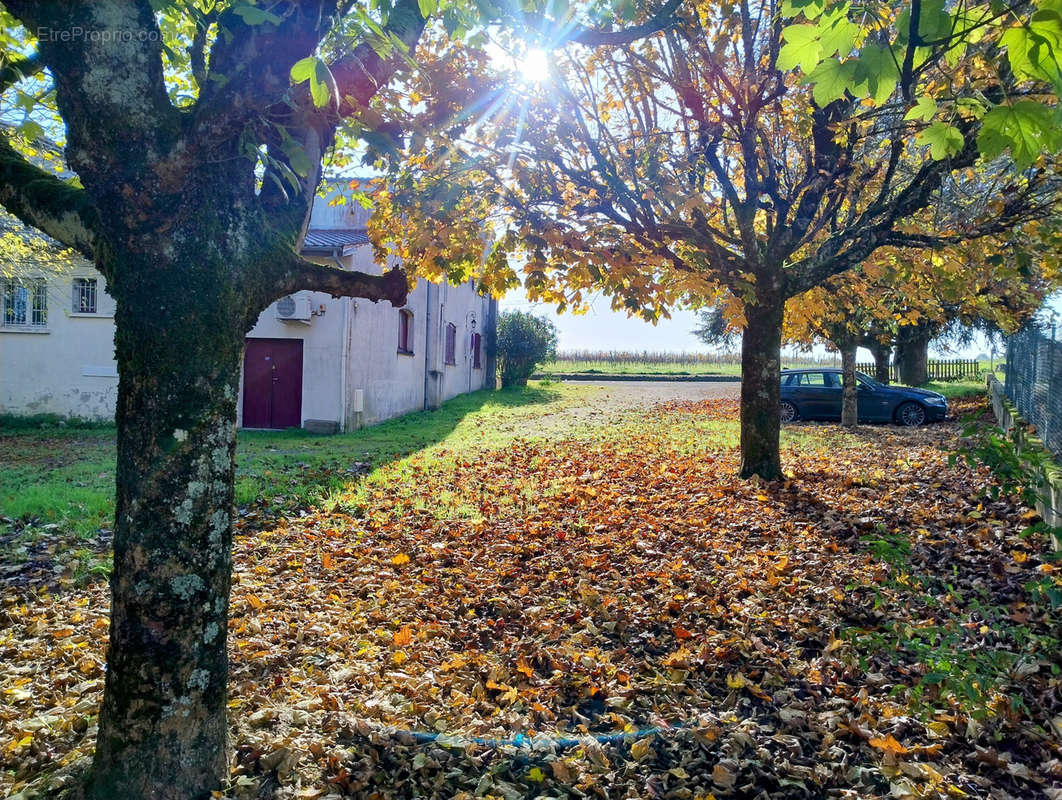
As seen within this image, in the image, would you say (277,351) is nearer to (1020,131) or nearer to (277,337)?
(277,337)

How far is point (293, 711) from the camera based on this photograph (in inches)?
128

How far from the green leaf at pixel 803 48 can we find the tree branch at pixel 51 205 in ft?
8.74

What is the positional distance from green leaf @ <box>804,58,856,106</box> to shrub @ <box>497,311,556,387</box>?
27.2 m

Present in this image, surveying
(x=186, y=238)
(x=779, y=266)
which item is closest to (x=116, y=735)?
(x=186, y=238)

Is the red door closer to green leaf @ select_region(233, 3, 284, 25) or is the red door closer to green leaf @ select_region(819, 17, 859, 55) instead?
green leaf @ select_region(233, 3, 284, 25)

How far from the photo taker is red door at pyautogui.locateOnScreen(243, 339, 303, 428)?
14703 mm

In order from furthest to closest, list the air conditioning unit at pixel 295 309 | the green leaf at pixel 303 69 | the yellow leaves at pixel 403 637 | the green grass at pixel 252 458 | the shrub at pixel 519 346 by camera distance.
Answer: the shrub at pixel 519 346
the air conditioning unit at pixel 295 309
the green grass at pixel 252 458
the yellow leaves at pixel 403 637
the green leaf at pixel 303 69

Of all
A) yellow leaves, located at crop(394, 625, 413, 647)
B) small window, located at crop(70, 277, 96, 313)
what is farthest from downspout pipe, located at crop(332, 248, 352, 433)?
yellow leaves, located at crop(394, 625, 413, 647)

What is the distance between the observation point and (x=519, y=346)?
1159 inches

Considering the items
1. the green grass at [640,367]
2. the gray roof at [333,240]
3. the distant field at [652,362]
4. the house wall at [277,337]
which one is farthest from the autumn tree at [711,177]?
the distant field at [652,362]

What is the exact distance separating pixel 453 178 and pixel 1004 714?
6198 mm

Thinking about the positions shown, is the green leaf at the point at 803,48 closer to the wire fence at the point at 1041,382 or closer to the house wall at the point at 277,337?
the wire fence at the point at 1041,382

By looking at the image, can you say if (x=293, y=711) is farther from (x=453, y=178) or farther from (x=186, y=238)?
(x=453, y=178)

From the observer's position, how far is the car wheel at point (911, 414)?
1590cm
